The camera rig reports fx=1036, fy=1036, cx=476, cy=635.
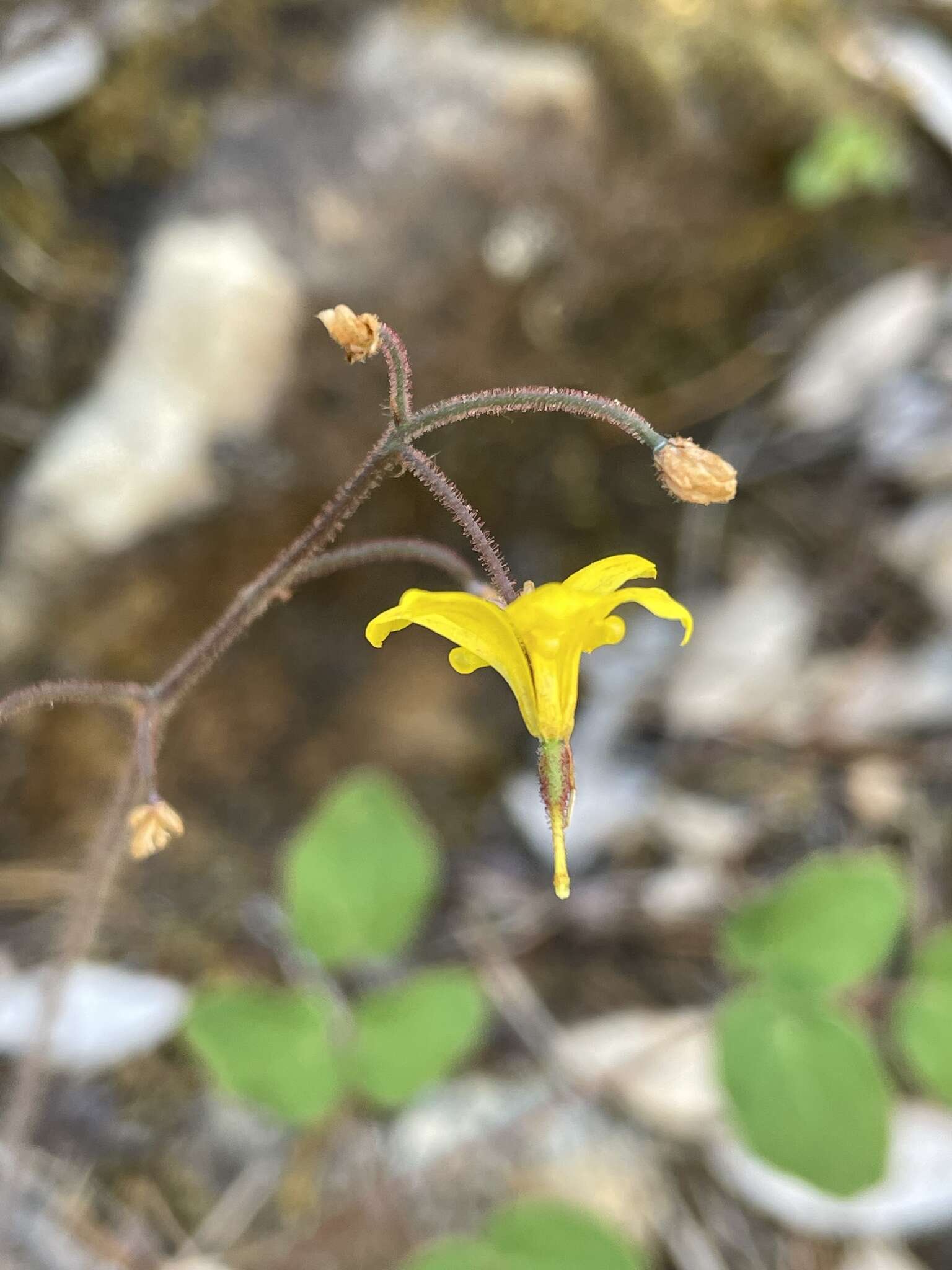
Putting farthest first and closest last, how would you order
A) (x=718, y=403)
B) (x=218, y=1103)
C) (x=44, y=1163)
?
(x=718, y=403) → (x=218, y=1103) → (x=44, y=1163)

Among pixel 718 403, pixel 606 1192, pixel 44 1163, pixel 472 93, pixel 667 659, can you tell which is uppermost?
pixel 472 93

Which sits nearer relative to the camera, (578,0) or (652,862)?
(578,0)

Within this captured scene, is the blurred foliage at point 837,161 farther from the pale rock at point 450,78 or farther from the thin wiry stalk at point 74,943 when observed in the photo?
the thin wiry stalk at point 74,943

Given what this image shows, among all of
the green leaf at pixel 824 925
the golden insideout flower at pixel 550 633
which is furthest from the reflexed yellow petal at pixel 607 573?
the green leaf at pixel 824 925

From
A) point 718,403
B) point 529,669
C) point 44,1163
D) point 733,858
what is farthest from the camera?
point 733,858

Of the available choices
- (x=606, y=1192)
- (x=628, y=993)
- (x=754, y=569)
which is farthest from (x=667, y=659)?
(x=606, y=1192)

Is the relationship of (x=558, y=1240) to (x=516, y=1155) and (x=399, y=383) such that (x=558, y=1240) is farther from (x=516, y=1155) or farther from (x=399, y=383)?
(x=399, y=383)

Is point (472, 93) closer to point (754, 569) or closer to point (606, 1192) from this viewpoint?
point (754, 569)
